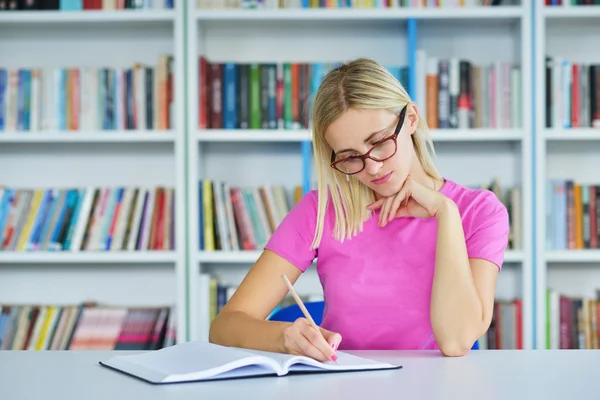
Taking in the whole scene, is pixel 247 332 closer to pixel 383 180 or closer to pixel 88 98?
pixel 383 180

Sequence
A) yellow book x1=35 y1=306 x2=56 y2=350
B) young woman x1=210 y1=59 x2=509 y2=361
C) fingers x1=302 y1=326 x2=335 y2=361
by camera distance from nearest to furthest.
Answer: fingers x1=302 y1=326 x2=335 y2=361 < young woman x1=210 y1=59 x2=509 y2=361 < yellow book x1=35 y1=306 x2=56 y2=350

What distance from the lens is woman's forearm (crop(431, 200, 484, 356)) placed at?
132 centimetres

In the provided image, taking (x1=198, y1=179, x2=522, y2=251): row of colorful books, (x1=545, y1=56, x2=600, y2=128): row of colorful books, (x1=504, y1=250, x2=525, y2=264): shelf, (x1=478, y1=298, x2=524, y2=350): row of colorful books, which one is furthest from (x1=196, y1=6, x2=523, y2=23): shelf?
(x1=478, y1=298, x2=524, y2=350): row of colorful books

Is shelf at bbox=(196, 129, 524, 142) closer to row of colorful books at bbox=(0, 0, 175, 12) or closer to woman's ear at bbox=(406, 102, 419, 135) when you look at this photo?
row of colorful books at bbox=(0, 0, 175, 12)

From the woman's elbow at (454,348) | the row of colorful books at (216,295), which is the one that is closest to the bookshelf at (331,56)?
the row of colorful books at (216,295)

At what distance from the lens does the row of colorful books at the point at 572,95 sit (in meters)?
2.70

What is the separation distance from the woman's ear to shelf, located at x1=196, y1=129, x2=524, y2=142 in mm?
1158

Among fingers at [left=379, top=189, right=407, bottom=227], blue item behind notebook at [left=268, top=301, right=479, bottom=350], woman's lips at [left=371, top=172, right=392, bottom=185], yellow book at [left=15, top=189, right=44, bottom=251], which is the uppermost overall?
woman's lips at [left=371, top=172, right=392, bottom=185]

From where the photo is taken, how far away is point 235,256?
2.70m

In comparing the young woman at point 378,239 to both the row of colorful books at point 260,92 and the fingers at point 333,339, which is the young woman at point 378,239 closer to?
the fingers at point 333,339

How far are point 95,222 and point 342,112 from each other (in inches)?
62.2

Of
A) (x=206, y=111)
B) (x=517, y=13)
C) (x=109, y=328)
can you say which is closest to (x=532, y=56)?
(x=517, y=13)

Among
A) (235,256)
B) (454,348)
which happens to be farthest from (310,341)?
(235,256)

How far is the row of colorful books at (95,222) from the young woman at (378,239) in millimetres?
1211
